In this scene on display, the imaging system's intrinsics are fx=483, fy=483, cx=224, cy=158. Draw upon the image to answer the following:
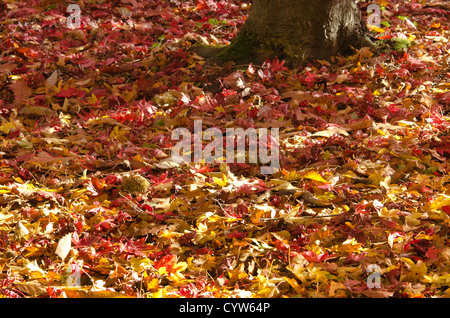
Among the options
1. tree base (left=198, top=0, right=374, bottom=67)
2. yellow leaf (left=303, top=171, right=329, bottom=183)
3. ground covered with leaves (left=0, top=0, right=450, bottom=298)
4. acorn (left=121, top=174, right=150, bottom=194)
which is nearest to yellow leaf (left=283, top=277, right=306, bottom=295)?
ground covered with leaves (left=0, top=0, right=450, bottom=298)

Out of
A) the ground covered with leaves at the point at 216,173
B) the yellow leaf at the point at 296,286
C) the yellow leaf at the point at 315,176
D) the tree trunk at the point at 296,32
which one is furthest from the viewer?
the tree trunk at the point at 296,32

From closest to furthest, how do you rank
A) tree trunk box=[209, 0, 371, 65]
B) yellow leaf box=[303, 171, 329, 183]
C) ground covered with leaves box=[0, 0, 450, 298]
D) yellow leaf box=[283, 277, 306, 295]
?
yellow leaf box=[283, 277, 306, 295], ground covered with leaves box=[0, 0, 450, 298], yellow leaf box=[303, 171, 329, 183], tree trunk box=[209, 0, 371, 65]

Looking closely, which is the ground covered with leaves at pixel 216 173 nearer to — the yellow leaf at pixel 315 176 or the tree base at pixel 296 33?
the yellow leaf at pixel 315 176

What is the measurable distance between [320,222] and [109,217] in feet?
3.62

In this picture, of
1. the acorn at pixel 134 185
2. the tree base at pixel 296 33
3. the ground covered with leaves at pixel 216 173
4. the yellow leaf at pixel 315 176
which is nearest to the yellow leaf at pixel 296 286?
the ground covered with leaves at pixel 216 173

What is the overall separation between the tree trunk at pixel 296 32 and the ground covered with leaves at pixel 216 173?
0.42 feet

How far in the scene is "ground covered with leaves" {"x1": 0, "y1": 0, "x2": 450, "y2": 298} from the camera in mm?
2191

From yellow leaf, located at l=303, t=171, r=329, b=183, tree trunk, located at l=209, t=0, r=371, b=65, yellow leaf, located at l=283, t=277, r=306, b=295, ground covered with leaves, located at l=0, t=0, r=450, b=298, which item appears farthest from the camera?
tree trunk, located at l=209, t=0, r=371, b=65

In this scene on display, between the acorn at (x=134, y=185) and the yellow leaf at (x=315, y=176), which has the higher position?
the yellow leaf at (x=315, y=176)

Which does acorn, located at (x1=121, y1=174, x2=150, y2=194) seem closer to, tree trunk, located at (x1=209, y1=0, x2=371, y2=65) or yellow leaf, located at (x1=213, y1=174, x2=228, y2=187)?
yellow leaf, located at (x1=213, y1=174, x2=228, y2=187)

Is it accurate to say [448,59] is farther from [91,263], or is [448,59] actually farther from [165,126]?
[91,263]

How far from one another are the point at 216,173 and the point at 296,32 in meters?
1.86

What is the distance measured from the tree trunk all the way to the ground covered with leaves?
129 millimetres

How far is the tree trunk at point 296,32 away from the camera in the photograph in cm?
414
